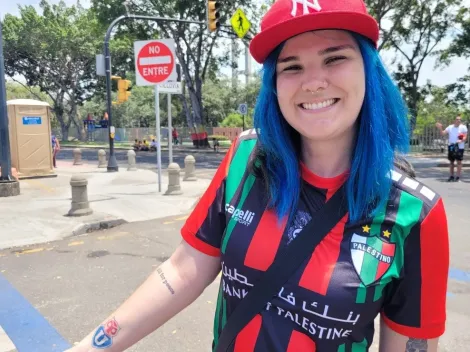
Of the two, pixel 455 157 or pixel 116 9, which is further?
pixel 116 9

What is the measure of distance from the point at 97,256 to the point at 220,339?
4488 millimetres

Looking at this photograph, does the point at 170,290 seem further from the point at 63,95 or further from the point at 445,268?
the point at 63,95

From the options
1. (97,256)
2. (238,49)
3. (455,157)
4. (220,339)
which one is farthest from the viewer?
(238,49)

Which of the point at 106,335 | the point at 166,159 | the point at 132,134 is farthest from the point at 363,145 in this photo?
the point at 132,134

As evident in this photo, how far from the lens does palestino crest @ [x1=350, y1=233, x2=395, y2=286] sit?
1.21 m

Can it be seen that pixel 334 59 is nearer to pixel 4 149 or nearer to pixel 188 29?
pixel 4 149

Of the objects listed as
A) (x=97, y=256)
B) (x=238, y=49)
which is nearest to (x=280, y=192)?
(x=97, y=256)

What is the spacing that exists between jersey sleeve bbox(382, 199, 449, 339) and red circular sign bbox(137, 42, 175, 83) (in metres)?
8.84

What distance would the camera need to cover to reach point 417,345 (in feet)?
4.11

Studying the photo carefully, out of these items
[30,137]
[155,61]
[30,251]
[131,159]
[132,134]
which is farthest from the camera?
[132,134]

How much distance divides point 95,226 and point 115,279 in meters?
2.44

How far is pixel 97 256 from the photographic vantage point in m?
5.47

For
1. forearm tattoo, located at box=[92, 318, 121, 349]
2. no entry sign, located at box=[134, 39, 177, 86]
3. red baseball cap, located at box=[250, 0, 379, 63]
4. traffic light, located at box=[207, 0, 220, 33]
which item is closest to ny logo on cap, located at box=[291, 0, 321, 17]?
red baseball cap, located at box=[250, 0, 379, 63]

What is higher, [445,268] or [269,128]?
[269,128]
